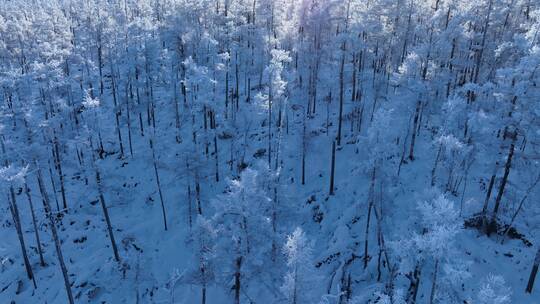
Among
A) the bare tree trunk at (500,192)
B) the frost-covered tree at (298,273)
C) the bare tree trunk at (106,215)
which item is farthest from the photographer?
the bare tree trunk at (106,215)

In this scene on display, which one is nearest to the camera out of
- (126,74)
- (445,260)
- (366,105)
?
(445,260)

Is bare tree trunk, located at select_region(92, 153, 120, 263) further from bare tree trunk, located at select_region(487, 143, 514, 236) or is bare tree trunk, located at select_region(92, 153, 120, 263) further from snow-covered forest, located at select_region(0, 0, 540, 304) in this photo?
bare tree trunk, located at select_region(487, 143, 514, 236)

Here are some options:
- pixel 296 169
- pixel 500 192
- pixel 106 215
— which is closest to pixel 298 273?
pixel 500 192

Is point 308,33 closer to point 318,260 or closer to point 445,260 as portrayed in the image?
point 318,260

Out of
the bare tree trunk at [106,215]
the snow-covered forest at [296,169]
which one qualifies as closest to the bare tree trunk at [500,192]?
the snow-covered forest at [296,169]

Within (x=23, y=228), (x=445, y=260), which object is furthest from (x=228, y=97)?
(x=445, y=260)

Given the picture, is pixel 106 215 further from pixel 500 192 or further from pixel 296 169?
pixel 500 192

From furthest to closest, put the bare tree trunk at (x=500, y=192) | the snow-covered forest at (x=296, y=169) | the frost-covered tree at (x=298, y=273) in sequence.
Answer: the bare tree trunk at (x=500, y=192) → the snow-covered forest at (x=296, y=169) → the frost-covered tree at (x=298, y=273)

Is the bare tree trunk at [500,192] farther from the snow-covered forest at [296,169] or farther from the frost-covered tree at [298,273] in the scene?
the frost-covered tree at [298,273]
